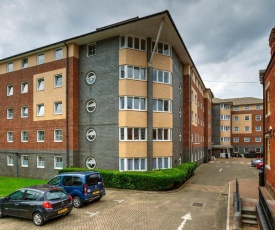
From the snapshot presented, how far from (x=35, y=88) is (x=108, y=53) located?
28.8 ft

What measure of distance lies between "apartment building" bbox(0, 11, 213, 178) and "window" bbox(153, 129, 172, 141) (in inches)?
3.4

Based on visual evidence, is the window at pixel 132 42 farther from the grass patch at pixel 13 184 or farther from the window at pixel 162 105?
the grass patch at pixel 13 184

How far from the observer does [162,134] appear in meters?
19.0

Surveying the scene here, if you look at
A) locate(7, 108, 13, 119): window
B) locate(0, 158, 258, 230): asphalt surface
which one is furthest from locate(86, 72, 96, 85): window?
locate(7, 108, 13, 119): window

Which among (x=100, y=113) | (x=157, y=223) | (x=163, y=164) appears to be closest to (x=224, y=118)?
(x=163, y=164)

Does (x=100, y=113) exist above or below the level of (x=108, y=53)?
below

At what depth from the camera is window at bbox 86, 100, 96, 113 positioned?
19.0 meters

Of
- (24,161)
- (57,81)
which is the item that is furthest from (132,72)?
(24,161)

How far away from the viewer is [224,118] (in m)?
48.8

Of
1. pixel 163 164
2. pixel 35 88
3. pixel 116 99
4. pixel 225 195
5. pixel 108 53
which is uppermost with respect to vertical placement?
pixel 108 53

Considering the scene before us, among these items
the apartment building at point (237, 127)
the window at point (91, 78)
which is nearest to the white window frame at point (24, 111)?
the window at point (91, 78)

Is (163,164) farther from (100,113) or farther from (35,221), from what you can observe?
(35,221)

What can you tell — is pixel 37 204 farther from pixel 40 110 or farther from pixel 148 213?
pixel 40 110

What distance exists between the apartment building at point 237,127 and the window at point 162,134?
30.5m
